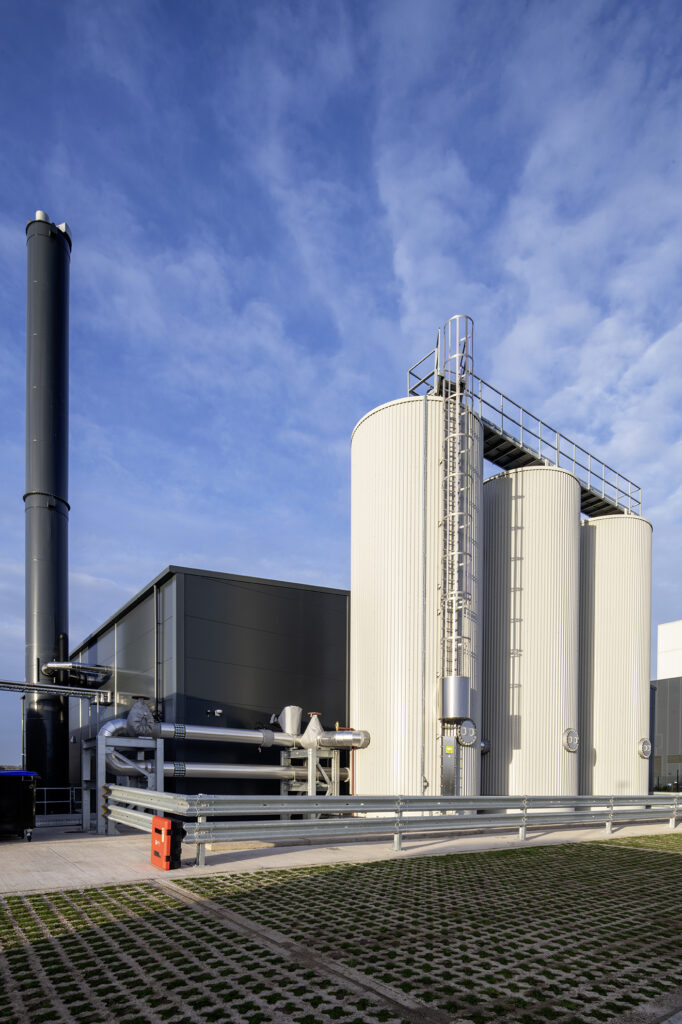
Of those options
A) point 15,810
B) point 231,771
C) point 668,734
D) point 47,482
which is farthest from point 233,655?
point 668,734

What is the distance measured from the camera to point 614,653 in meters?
26.8

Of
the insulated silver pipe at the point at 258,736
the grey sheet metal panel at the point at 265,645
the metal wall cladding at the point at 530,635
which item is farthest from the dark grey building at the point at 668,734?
the insulated silver pipe at the point at 258,736

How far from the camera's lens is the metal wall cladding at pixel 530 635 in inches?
898

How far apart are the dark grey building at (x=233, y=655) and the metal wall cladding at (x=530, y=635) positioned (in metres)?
4.98

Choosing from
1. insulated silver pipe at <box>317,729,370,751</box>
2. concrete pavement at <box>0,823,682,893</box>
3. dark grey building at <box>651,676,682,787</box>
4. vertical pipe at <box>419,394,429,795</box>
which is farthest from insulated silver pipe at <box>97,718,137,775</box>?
dark grey building at <box>651,676,682,787</box>

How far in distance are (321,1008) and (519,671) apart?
18997mm

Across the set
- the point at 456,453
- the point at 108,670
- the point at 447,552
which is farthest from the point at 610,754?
the point at 108,670

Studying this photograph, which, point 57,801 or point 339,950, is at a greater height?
point 339,950

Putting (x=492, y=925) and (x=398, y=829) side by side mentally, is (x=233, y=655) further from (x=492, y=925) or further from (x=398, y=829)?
(x=492, y=925)

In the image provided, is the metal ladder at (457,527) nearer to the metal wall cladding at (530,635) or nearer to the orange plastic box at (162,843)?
the metal wall cladding at (530,635)

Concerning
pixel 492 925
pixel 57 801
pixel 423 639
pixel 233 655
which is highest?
pixel 423 639

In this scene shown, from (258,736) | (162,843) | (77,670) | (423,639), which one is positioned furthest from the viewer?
(77,670)

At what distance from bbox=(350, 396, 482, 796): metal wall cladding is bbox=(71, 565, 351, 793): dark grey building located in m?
2.40

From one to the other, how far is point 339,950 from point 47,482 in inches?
910
